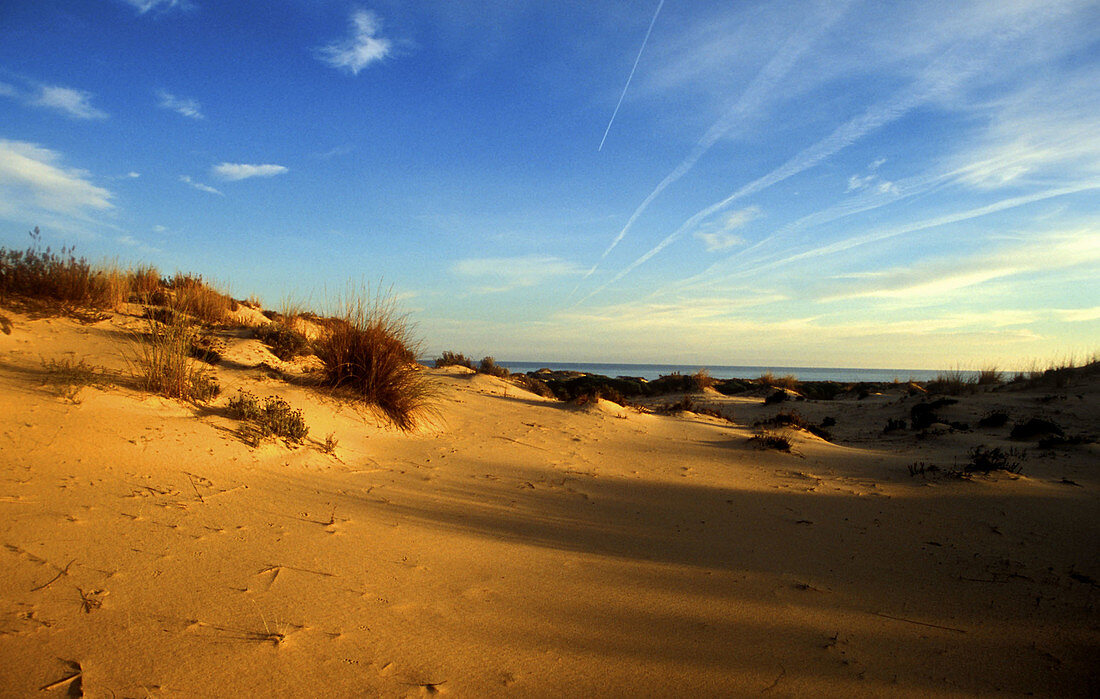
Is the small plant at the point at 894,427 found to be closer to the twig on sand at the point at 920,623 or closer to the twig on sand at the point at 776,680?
the twig on sand at the point at 920,623

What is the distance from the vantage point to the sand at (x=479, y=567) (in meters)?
2.20

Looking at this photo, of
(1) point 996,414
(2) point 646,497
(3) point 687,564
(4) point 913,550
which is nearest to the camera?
(3) point 687,564

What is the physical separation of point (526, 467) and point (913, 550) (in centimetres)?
373

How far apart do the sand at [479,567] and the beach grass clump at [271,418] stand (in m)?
0.12

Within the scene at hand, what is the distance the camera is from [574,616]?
2775mm

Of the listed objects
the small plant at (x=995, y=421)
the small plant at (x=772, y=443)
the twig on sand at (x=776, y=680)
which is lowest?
the twig on sand at (x=776, y=680)

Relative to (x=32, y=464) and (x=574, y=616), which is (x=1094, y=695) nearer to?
(x=574, y=616)

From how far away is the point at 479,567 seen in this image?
129 inches

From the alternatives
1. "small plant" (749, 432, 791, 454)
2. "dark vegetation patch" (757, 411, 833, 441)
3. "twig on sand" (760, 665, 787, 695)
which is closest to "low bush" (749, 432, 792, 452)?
"small plant" (749, 432, 791, 454)

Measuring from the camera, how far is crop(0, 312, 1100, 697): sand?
2.20 m

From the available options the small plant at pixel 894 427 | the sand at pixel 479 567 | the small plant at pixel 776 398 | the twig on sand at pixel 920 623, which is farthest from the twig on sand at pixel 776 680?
the small plant at pixel 776 398

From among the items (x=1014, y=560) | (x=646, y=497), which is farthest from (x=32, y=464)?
(x=1014, y=560)

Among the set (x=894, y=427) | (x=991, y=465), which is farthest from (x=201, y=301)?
(x=894, y=427)

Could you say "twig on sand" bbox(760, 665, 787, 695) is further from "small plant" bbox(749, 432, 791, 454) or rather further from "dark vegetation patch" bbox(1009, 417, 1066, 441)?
"dark vegetation patch" bbox(1009, 417, 1066, 441)
